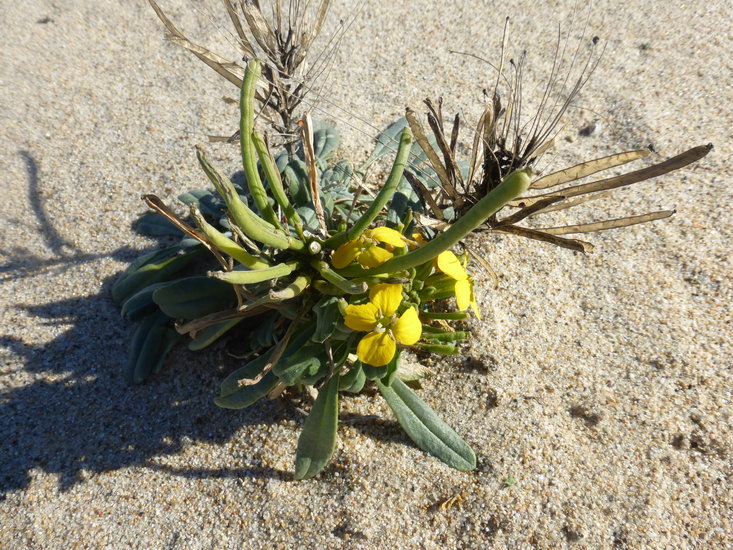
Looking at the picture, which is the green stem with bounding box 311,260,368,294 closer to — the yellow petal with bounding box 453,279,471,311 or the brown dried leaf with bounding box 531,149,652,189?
the yellow petal with bounding box 453,279,471,311

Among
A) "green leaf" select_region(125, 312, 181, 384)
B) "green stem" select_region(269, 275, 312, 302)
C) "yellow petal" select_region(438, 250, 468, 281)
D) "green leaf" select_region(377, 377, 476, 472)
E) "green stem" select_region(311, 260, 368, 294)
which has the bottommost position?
"green leaf" select_region(125, 312, 181, 384)

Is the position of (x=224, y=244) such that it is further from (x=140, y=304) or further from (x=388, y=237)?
(x=140, y=304)

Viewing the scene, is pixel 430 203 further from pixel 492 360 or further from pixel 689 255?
pixel 689 255

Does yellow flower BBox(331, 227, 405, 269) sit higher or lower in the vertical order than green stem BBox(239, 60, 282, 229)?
lower

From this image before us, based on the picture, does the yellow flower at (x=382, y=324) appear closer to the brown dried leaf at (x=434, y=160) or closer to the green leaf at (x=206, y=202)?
the brown dried leaf at (x=434, y=160)

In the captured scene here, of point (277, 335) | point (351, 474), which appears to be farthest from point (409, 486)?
point (277, 335)

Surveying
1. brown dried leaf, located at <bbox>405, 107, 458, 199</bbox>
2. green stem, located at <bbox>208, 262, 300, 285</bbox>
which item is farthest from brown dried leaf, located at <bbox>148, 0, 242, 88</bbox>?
green stem, located at <bbox>208, 262, 300, 285</bbox>

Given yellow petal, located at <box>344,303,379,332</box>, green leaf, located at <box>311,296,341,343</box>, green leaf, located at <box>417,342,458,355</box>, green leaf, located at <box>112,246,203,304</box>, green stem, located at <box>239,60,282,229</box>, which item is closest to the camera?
green stem, located at <box>239,60,282,229</box>
